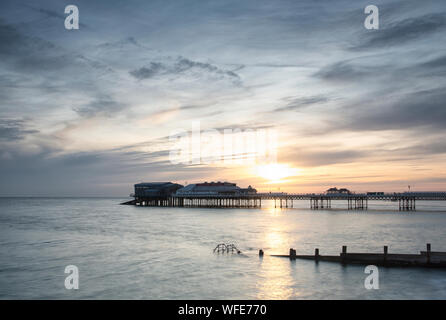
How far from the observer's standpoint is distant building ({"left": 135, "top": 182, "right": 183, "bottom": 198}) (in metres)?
170

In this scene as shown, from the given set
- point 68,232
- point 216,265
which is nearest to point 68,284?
point 216,265

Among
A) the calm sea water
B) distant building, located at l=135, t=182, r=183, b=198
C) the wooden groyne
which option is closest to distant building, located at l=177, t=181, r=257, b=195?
distant building, located at l=135, t=182, r=183, b=198

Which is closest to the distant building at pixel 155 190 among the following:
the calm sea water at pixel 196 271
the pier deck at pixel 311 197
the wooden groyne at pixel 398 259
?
the pier deck at pixel 311 197

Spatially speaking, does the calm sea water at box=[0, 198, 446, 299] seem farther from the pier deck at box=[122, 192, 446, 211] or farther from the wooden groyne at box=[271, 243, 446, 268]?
the pier deck at box=[122, 192, 446, 211]

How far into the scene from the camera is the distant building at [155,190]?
170m

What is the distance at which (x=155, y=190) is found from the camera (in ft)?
562

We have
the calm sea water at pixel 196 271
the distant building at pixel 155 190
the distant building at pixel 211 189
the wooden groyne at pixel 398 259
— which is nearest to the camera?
the calm sea water at pixel 196 271

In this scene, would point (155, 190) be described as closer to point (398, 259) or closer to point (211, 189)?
point (211, 189)

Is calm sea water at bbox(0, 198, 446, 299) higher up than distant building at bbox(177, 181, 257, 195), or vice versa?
distant building at bbox(177, 181, 257, 195)

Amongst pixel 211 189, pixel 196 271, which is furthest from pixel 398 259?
pixel 211 189

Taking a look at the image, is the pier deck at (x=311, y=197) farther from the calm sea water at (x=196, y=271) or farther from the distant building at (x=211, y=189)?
the calm sea water at (x=196, y=271)

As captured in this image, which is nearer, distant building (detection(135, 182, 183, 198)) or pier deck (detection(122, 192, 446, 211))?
pier deck (detection(122, 192, 446, 211))

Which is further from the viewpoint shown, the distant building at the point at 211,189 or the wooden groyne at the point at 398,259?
the distant building at the point at 211,189

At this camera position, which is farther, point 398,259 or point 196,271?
point 196,271
